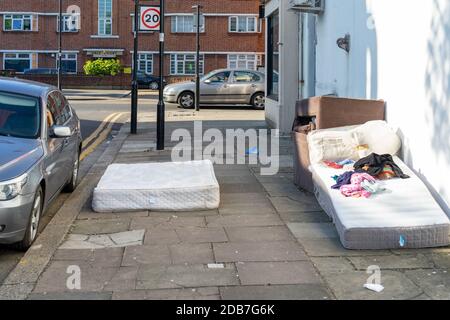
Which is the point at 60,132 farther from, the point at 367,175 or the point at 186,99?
the point at 186,99

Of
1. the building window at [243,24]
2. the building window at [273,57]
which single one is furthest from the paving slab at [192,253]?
the building window at [243,24]

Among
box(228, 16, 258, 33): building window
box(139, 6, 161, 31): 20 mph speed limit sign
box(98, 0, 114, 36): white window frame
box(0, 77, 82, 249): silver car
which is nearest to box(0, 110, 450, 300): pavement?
box(0, 77, 82, 249): silver car

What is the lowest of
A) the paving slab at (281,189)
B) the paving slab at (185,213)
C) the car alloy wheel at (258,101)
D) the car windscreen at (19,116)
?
the paving slab at (185,213)

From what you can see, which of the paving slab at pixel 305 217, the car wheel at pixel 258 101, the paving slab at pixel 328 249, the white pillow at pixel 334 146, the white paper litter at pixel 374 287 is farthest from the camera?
the car wheel at pixel 258 101

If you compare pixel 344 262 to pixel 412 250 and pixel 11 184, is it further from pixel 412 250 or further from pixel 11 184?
pixel 11 184

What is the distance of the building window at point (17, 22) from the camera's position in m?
51.1

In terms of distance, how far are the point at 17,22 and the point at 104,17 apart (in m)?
7.39

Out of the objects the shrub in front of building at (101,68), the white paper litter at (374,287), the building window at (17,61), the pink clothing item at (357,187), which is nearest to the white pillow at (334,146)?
the pink clothing item at (357,187)

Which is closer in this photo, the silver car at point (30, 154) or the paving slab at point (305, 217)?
the silver car at point (30, 154)

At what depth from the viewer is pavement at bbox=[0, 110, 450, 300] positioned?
4.62 metres

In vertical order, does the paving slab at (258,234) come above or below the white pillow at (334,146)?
below

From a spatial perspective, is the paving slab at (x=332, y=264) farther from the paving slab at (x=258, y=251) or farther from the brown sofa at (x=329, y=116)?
the brown sofa at (x=329, y=116)

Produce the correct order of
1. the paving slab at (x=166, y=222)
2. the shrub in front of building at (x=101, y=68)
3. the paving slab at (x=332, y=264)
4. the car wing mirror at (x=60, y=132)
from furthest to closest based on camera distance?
the shrub in front of building at (x=101, y=68)
the car wing mirror at (x=60, y=132)
the paving slab at (x=166, y=222)
the paving slab at (x=332, y=264)
